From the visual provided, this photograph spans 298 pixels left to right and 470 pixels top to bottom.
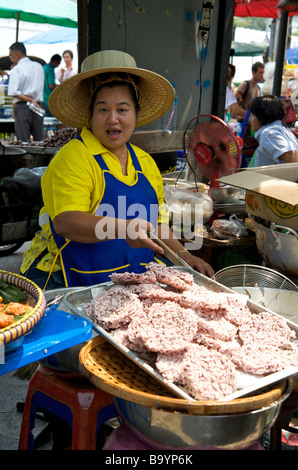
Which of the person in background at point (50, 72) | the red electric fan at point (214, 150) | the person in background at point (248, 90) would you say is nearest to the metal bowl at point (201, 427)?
the red electric fan at point (214, 150)

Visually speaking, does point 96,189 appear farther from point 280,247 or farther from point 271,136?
point 271,136

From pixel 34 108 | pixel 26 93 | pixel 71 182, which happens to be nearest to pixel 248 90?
pixel 34 108

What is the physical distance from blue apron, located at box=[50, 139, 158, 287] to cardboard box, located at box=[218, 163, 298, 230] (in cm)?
70

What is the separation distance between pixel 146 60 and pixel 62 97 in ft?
7.66

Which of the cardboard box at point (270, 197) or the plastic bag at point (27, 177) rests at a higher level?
the cardboard box at point (270, 197)

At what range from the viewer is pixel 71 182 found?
7.37 ft

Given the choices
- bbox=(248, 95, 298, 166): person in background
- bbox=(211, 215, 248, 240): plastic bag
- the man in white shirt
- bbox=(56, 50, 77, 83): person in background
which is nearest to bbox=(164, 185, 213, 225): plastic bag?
bbox=(211, 215, 248, 240): plastic bag

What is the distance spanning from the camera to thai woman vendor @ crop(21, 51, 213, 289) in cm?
224

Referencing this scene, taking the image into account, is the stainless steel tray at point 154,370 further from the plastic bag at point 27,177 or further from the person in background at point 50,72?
the person in background at point 50,72

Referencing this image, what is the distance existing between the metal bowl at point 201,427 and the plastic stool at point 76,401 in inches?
13.1

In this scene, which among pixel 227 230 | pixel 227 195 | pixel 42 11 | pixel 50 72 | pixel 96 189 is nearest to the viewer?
pixel 96 189

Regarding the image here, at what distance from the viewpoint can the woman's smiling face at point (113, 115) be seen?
2342 mm

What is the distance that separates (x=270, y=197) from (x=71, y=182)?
1108mm
